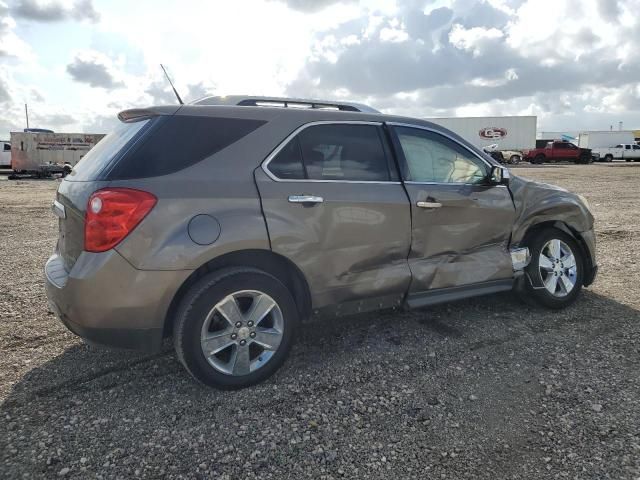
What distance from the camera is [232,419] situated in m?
2.87

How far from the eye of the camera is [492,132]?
44844 millimetres

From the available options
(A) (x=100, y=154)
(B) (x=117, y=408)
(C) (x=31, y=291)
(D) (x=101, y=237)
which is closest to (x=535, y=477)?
(B) (x=117, y=408)

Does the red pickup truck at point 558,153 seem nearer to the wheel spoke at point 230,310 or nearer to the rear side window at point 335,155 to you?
the rear side window at point 335,155

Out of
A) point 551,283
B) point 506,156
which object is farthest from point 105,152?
point 506,156

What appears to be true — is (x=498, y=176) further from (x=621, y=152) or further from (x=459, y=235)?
(x=621, y=152)

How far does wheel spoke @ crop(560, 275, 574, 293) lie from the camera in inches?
179

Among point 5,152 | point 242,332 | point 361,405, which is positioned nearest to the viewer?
point 361,405

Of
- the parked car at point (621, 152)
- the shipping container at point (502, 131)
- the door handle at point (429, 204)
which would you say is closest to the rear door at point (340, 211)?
the door handle at point (429, 204)

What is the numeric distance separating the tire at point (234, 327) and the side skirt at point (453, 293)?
1.02 metres

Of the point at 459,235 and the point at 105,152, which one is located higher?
the point at 105,152

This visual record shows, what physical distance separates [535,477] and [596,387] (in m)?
1.11

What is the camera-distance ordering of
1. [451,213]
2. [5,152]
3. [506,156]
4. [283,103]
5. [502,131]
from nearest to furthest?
[283,103], [451,213], [5,152], [506,156], [502,131]

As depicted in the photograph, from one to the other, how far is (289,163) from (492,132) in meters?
45.4

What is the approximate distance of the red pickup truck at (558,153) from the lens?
42.2m
